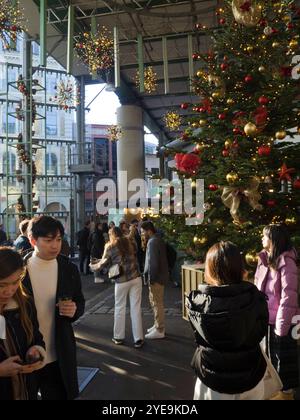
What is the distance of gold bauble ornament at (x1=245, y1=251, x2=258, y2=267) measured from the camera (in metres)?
5.31

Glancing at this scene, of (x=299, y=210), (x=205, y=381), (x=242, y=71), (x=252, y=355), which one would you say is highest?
(x=242, y=71)

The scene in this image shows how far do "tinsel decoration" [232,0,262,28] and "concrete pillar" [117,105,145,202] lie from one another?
16.9m

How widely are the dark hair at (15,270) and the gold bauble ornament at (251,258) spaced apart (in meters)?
3.48

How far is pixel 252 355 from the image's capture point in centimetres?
246

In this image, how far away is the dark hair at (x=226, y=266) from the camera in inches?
98.4

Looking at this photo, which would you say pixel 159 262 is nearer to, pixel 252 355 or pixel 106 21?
pixel 252 355

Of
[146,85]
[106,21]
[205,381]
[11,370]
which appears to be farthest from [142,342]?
[106,21]

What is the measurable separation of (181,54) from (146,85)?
629cm

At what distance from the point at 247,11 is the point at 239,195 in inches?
92.4

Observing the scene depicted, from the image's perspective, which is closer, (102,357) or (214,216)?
(102,357)

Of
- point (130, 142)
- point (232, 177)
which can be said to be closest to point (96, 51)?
point (232, 177)

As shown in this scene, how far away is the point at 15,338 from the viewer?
2.28 meters

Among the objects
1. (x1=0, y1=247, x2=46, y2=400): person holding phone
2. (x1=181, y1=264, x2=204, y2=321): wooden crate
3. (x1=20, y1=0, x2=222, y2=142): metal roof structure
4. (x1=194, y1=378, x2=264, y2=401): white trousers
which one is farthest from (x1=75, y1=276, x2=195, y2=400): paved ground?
(x1=20, y1=0, x2=222, y2=142): metal roof structure

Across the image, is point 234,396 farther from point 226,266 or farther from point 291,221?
point 291,221
